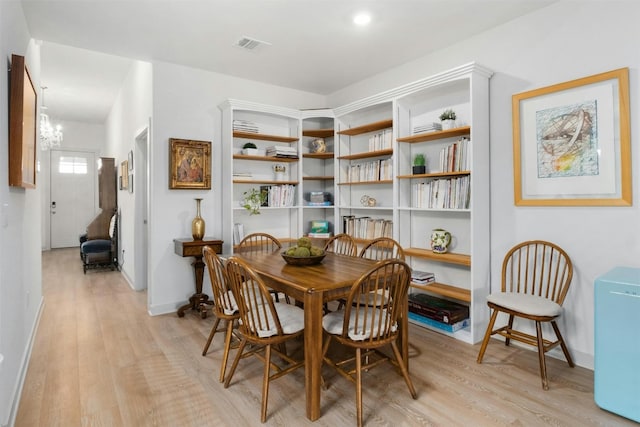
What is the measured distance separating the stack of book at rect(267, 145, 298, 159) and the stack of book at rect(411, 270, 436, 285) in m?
2.05

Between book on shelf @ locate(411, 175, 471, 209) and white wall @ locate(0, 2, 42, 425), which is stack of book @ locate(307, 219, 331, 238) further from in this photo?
white wall @ locate(0, 2, 42, 425)

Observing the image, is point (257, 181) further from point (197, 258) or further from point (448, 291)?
point (448, 291)

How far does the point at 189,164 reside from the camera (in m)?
3.97

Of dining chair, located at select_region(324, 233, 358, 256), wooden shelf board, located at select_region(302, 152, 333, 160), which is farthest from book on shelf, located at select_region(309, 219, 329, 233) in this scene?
wooden shelf board, located at select_region(302, 152, 333, 160)

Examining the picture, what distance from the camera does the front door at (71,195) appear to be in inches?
331

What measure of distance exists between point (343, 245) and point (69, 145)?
26.2ft

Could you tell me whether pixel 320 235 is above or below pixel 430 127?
below

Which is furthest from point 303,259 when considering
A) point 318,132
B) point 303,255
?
point 318,132

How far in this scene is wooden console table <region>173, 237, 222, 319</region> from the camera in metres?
3.66

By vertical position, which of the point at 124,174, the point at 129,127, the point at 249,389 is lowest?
the point at 249,389

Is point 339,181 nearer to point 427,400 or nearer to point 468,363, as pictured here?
point 468,363

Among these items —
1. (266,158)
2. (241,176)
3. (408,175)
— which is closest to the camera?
(408,175)

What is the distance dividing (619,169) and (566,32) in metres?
1.10

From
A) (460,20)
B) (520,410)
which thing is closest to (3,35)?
(460,20)
